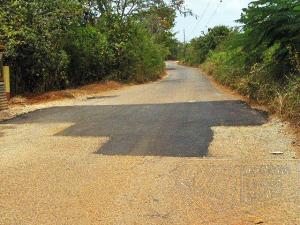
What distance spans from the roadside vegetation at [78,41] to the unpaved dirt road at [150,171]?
7050mm

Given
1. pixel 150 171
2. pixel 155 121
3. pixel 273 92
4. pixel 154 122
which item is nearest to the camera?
pixel 150 171

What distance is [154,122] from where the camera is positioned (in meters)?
10.5

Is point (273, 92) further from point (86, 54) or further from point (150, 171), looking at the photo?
point (86, 54)

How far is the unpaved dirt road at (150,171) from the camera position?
4961mm

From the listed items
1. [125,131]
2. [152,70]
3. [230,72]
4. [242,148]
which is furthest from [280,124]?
[152,70]

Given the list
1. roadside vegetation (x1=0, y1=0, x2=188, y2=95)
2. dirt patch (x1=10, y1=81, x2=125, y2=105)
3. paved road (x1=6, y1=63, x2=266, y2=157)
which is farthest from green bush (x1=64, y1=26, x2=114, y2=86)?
paved road (x1=6, y1=63, x2=266, y2=157)

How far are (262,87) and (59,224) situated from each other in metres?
9.77

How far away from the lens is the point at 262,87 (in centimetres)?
1336

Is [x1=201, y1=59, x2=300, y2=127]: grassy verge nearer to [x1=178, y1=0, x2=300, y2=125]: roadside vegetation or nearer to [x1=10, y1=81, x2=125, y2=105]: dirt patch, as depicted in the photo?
[x1=178, y1=0, x2=300, y2=125]: roadside vegetation

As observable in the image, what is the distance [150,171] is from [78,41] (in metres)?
16.6

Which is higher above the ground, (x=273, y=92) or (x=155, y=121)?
(x=273, y=92)

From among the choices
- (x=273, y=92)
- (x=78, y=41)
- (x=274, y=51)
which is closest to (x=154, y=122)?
(x=273, y=92)

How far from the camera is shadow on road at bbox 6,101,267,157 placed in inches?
315

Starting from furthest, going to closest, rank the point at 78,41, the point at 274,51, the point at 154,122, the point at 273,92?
1. the point at 78,41
2. the point at 274,51
3. the point at 273,92
4. the point at 154,122
